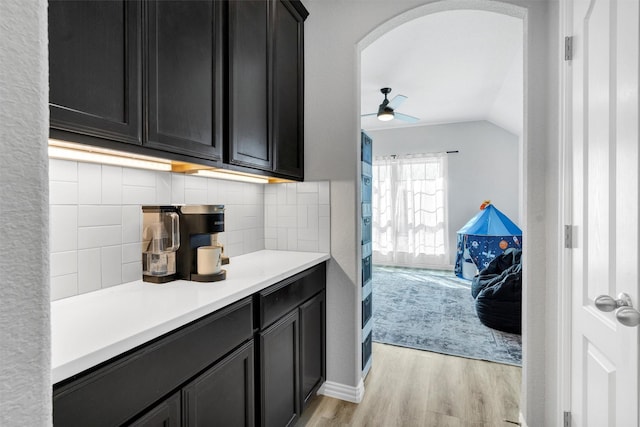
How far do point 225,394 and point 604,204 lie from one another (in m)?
1.45

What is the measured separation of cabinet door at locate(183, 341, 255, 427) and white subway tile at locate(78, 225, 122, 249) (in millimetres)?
659

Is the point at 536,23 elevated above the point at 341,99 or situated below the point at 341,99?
above

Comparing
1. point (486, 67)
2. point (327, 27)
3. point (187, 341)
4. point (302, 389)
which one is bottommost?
point (302, 389)

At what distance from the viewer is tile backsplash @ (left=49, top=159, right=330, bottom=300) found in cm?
114

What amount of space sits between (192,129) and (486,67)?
3.36 meters

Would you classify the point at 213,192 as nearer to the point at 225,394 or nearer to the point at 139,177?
the point at 139,177

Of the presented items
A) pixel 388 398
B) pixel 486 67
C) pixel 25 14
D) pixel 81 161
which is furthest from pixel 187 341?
pixel 486 67

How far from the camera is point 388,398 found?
205 centimetres

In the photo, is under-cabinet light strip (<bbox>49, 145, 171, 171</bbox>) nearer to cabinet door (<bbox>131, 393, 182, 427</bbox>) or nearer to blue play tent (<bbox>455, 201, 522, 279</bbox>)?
cabinet door (<bbox>131, 393, 182, 427</bbox>)

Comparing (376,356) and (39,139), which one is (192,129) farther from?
(376,356)

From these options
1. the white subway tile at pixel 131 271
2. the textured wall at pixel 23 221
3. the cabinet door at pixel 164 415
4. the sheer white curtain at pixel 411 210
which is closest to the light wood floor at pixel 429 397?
the cabinet door at pixel 164 415

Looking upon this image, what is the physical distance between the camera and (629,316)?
848mm

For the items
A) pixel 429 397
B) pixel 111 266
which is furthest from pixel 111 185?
pixel 429 397

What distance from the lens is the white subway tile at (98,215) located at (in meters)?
1.21
